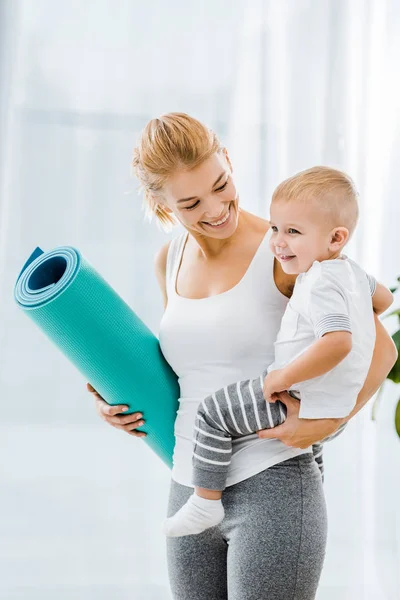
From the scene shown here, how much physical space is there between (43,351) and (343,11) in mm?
1672

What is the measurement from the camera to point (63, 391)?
8.37ft

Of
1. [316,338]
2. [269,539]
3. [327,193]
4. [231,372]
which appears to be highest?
[327,193]

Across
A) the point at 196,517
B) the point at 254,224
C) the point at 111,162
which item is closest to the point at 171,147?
the point at 254,224

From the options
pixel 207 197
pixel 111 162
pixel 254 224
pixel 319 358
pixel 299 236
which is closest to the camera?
pixel 319 358

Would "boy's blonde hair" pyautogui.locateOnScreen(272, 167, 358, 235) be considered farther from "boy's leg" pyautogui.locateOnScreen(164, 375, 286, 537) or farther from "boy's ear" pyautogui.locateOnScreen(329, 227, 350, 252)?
"boy's leg" pyautogui.locateOnScreen(164, 375, 286, 537)

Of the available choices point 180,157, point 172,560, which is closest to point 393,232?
point 180,157

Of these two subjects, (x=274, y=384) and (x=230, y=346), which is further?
(x=230, y=346)

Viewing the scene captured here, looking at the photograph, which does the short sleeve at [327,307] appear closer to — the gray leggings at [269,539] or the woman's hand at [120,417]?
the gray leggings at [269,539]

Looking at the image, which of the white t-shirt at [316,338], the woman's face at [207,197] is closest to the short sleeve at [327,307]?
the white t-shirt at [316,338]

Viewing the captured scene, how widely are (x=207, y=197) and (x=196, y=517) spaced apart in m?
0.60

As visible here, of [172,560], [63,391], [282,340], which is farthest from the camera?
[63,391]

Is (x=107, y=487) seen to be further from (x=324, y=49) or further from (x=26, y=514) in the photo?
(x=324, y=49)

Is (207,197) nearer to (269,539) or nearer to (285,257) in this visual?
(285,257)

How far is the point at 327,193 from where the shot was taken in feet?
4.14
